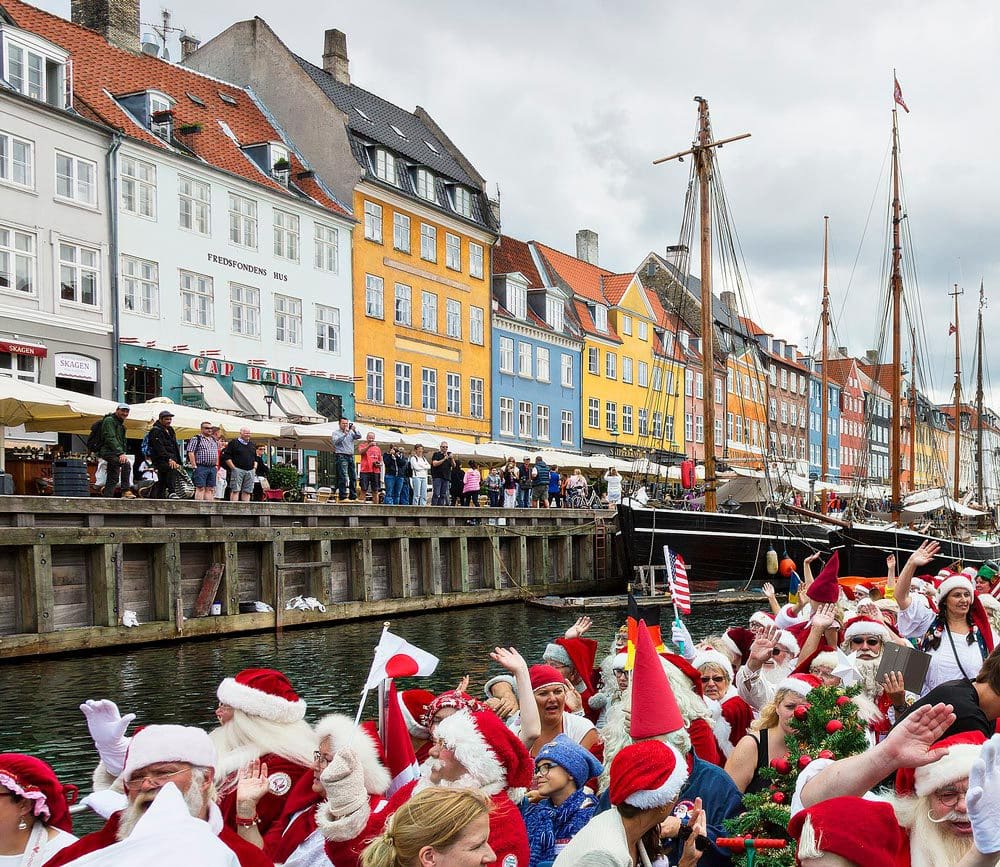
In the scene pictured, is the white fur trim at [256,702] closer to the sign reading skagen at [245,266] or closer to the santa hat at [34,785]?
the santa hat at [34,785]

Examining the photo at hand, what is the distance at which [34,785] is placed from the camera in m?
3.75

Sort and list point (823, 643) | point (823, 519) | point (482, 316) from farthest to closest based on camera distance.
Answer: point (482, 316)
point (823, 519)
point (823, 643)

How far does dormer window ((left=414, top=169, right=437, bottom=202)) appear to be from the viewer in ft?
127

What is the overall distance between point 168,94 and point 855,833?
3235 cm

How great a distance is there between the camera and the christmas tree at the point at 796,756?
3.90 meters

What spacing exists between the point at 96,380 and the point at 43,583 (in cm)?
1103

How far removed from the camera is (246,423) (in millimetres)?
23047

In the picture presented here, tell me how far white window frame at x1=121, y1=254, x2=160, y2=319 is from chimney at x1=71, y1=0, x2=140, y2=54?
814 centimetres

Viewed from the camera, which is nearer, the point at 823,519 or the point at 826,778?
the point at 826,778

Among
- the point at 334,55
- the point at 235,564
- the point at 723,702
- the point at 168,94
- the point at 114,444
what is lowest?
the point at 235,564

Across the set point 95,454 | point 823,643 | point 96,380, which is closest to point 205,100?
point 96,380

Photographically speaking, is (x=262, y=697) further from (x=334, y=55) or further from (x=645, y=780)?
(x=334, y=55)

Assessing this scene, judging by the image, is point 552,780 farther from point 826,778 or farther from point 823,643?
point 823,643

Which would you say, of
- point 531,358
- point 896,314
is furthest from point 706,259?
point 531,358
